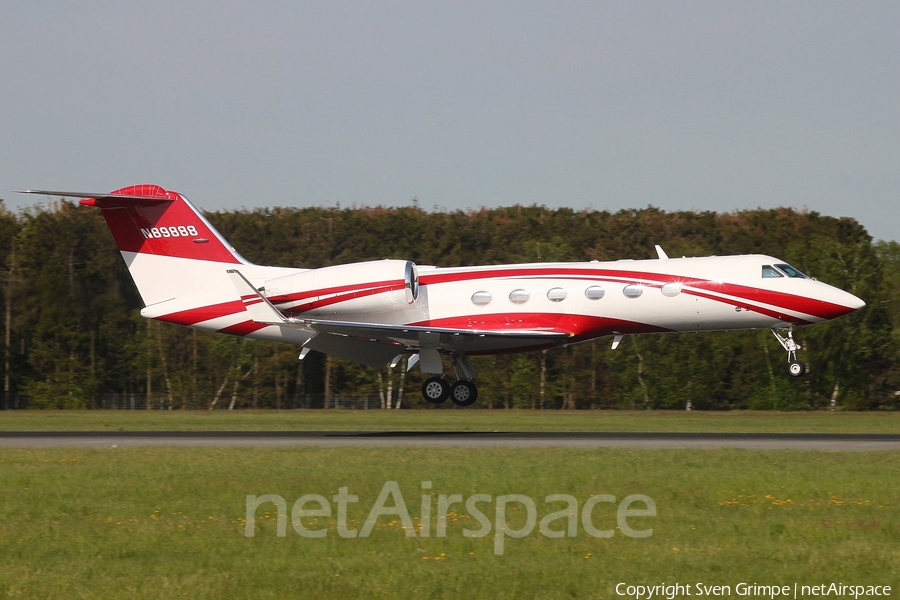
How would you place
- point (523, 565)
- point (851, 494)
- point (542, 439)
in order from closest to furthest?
point (523, 565)
point (851, 494)
point (542, 439)

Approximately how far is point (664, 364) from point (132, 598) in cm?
5146

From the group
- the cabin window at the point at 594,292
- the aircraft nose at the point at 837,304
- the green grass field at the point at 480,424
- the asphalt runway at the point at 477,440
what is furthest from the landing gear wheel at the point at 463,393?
the aircraft nose at the point at 837,304

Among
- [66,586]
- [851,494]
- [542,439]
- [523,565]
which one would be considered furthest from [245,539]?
[542,439]

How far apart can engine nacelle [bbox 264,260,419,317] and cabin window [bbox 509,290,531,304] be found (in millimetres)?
2611

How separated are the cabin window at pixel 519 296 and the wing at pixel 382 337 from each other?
2.55 feet

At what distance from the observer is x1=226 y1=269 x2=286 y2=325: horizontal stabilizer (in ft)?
90.4

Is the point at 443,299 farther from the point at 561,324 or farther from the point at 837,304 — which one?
the point at 837,304

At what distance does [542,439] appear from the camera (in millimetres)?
24953

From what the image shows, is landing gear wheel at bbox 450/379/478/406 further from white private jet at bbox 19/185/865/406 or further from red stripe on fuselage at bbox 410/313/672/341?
red stripe on fuselage at bbox 410/313/672/341

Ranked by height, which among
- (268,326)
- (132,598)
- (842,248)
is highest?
(842,248)

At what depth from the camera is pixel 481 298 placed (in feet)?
98.3

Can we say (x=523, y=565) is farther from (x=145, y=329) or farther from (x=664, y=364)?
(x=145, y=329)


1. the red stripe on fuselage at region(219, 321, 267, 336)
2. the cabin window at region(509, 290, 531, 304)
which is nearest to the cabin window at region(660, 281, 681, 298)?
the cabin window at region(509, 290, 531, 304)

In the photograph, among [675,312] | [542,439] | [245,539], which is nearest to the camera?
[245,539]
